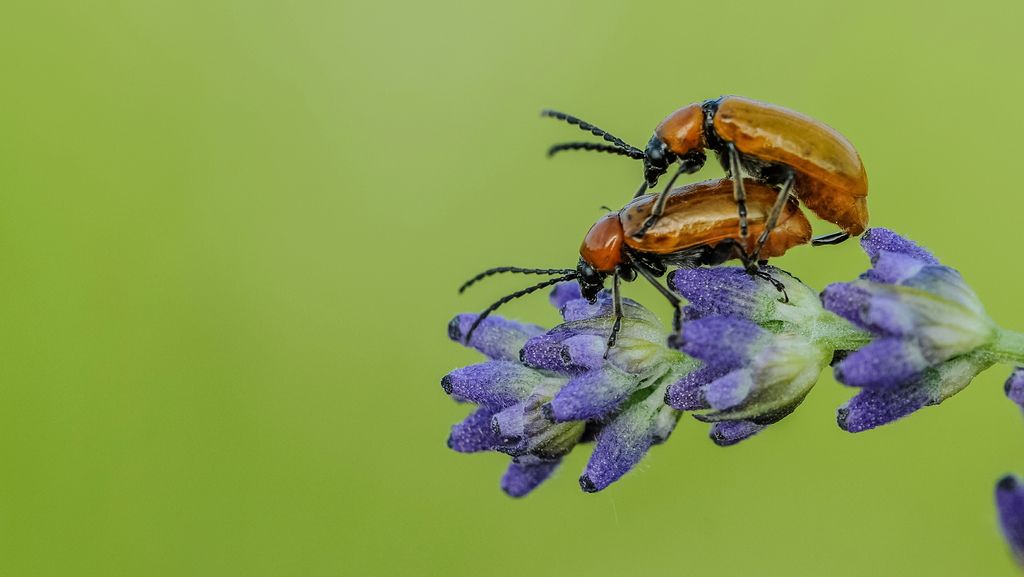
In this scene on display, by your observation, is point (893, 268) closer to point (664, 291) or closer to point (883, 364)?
point (883, 364)

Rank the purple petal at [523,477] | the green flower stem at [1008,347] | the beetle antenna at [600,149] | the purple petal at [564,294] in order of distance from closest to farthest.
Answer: the green flower stem at [1008,347]
the purple petal at [523,477]
the purple petal at [564,294]
the beetle antenna at [600,149]

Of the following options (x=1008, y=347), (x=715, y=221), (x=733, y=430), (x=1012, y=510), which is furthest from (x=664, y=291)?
(x=1012, y=510)

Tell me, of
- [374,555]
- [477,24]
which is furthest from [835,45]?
[374,555]

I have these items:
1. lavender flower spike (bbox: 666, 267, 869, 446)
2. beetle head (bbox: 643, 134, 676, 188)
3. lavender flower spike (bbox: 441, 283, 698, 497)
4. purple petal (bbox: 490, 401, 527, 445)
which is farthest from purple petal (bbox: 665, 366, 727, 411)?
beetle head (bbox: 643, 134, 676, 188)

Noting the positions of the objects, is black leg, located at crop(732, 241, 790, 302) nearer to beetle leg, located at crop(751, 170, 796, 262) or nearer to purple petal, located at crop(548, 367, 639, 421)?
beetle leg, located at crop(751, 170, 796, 262)

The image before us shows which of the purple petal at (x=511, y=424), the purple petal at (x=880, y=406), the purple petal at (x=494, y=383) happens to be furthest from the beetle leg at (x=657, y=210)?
the purple petal at (x=880, y=406)

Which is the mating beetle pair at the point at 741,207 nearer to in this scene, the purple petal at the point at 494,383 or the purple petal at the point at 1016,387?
the purple petal at the point at 494,383
